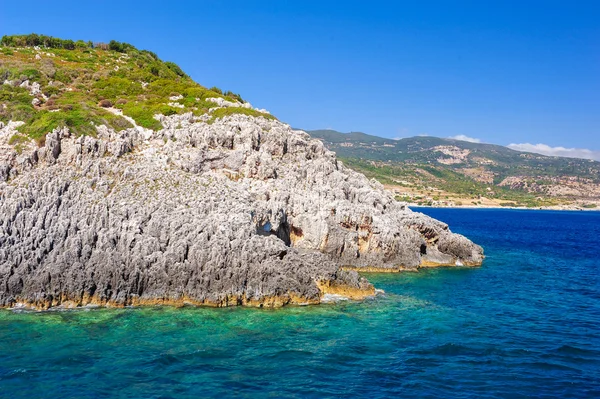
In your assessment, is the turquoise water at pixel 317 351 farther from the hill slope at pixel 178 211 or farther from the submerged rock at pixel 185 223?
the hill slope at pixel 178 211

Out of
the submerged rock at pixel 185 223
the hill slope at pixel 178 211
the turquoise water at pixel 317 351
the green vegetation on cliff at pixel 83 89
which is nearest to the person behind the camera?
the turquoise water at pixel 317 351

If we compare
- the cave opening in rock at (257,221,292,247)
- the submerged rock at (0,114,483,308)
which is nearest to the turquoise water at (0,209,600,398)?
the submerged rock at (0,114,483,308)

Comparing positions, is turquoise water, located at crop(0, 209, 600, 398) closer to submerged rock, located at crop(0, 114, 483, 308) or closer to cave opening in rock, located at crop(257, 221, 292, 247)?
submerged rock, located at crop(0, 114, 483, 308)

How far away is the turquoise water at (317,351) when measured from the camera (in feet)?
68.5

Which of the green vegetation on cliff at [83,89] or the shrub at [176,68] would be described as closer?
the green vegetation on cliff at [83,89]

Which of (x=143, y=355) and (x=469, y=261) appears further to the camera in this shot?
(x=469, y=261)

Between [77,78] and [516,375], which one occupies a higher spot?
[77,78]

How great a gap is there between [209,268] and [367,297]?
1270cm

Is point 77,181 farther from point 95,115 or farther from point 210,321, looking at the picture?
point 210,321

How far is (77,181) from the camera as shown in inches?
1510

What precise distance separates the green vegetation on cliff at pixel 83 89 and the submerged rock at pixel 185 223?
11.8 ft

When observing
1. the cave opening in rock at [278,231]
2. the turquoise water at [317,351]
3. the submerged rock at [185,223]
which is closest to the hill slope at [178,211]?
the submerged rock at [185,223]

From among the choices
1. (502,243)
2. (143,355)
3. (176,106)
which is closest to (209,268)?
(143,355)

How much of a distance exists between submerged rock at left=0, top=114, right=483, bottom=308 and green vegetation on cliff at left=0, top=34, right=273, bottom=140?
360cm
